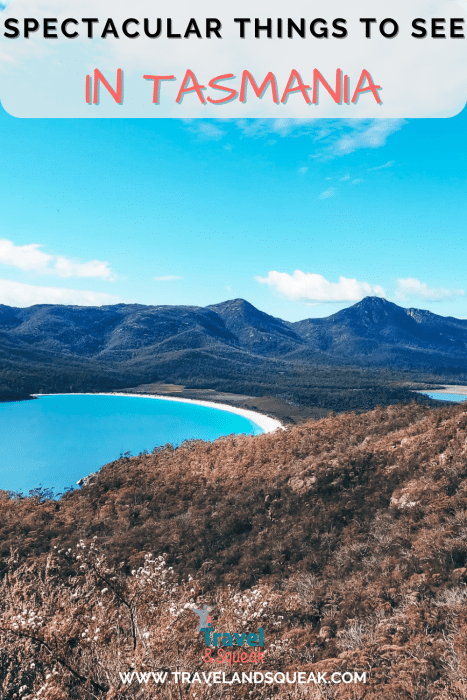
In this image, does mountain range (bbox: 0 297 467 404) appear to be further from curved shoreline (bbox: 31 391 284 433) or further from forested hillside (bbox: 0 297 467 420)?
curved shoreline (bbox: 31 391 284 433)

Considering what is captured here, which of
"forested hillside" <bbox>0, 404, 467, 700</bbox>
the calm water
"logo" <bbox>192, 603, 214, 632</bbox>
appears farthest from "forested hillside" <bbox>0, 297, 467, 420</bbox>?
"logo" <bbox>192, 603, 214, 632</bbox>

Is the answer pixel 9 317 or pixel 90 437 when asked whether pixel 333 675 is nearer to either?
pixel 90 437

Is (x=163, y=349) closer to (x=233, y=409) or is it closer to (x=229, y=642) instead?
(x=233, y=409)

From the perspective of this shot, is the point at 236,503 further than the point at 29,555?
Yes

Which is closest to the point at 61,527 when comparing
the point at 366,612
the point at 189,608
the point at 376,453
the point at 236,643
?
the point at 189,608

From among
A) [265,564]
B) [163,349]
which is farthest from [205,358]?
[265,564]

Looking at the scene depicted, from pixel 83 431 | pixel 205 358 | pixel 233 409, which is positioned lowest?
pixel 83 431
